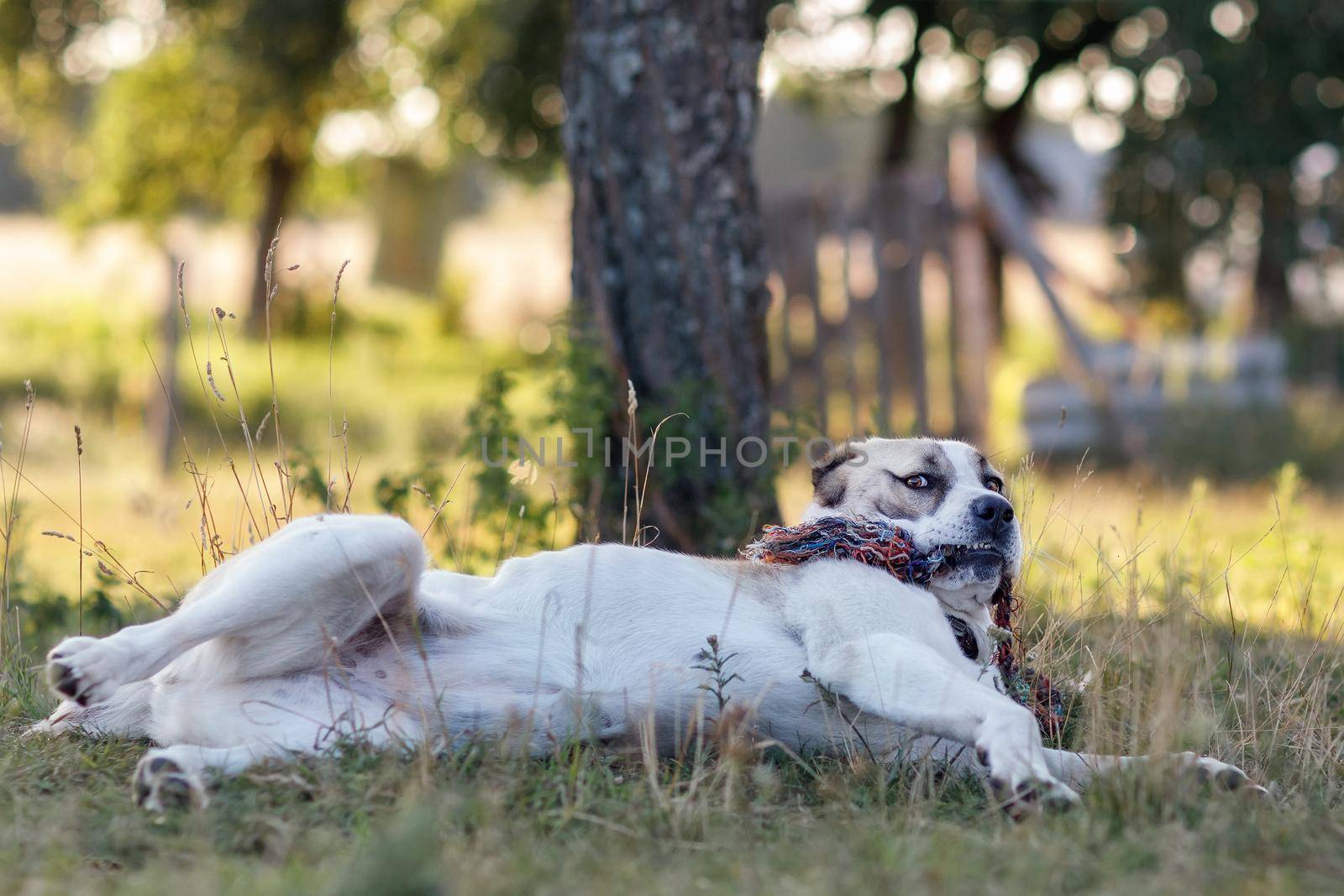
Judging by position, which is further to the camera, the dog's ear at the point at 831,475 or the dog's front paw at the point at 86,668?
the dog's ear at the point at 831,475

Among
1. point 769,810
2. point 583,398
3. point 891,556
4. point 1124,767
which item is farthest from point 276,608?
point 583,398

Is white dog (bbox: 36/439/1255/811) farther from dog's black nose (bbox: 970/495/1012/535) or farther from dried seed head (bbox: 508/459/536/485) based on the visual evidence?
dried seed head (bbox: 508/459/536/485)

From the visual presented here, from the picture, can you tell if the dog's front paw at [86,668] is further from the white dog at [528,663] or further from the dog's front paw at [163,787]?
the dog's front paw at [163,787]

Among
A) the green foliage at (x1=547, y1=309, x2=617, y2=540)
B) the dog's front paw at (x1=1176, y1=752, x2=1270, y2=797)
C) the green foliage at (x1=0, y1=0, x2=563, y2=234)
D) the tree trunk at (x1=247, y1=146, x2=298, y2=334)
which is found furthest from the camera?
the tree trunk at (x1=247, y1=146, x2=298, y2=334)

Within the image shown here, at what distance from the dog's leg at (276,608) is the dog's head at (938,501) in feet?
4.45

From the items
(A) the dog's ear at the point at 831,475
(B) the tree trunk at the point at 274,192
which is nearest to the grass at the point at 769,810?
(A) the dog's ear at the point at 831,475

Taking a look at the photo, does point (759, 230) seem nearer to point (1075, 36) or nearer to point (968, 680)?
point (968, 680)

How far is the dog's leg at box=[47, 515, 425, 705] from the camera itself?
114 inches

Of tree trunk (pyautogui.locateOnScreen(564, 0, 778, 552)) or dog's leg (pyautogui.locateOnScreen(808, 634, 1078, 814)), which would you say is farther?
tree trunk (pyautogui.locateOnScreen(564, 0, 778, 552))

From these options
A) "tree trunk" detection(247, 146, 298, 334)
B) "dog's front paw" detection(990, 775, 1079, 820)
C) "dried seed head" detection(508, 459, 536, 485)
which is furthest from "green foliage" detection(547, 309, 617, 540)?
"tree trunk" detection(247, 146, 298, 334)

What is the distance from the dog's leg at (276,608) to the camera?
9.52 feet

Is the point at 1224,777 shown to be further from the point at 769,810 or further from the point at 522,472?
the point at 522,472

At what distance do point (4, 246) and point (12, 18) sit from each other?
19.5 metres

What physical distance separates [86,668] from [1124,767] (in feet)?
8.16
